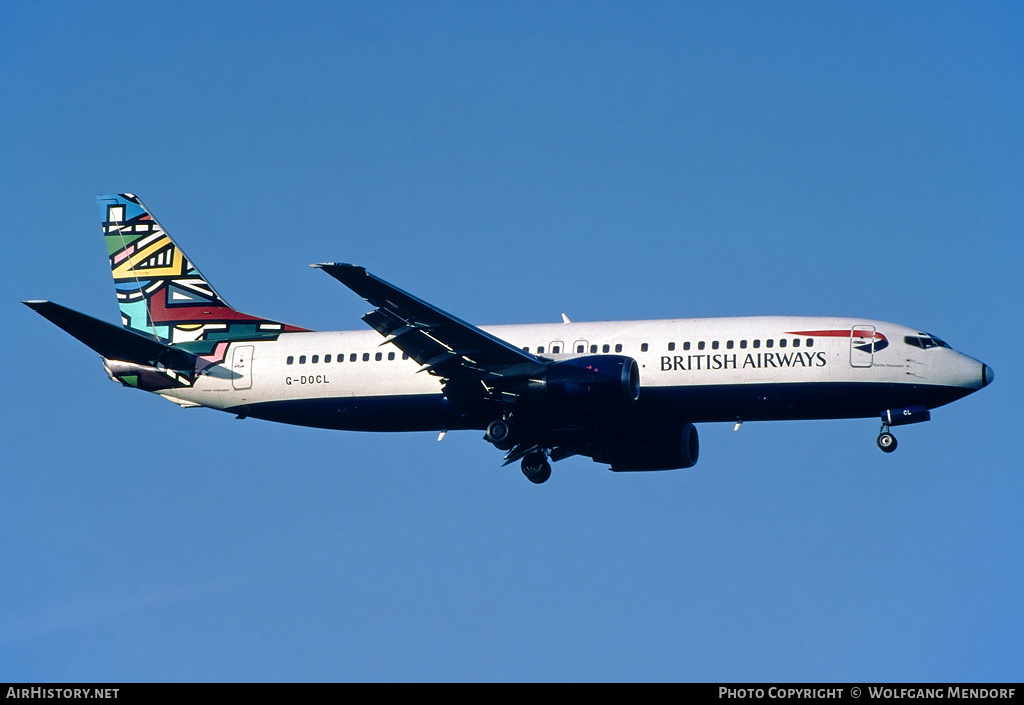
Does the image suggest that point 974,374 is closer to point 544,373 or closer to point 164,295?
point 544,373

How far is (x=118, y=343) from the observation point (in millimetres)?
58625

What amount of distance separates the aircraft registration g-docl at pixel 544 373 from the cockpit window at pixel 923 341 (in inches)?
1.9

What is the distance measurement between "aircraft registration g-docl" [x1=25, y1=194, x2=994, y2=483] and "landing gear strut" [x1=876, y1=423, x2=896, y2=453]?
Answer: 0.23 feet

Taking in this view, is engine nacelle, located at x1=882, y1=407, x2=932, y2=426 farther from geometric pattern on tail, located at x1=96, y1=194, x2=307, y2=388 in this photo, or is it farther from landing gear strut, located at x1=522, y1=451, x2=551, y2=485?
geometric pattern on tail, located at x1=96, y1=194, x2=307, y2=388

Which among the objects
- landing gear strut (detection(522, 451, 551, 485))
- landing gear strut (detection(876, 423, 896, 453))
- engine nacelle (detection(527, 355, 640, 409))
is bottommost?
landing gear strut (detection(522, 451, 551, 485))

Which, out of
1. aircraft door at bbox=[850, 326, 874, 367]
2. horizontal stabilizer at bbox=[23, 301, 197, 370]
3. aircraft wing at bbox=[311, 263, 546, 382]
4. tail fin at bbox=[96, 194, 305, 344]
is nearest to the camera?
aircraft wing at bbox=[311, 263, 546, 382]

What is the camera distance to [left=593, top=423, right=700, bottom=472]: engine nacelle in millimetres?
58594

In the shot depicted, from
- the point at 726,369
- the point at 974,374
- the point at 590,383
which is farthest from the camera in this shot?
the point at 726,369

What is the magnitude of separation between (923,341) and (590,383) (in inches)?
466

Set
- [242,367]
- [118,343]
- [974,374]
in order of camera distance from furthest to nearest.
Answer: [242,367] → [118,343] → [974,374]

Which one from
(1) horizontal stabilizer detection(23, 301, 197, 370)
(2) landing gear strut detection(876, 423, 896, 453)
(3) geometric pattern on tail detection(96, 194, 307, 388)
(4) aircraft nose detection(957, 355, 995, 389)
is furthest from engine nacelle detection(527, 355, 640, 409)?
(1) horizontal stabilizer detection(23, 301, 197, 370)

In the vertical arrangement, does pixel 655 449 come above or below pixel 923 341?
below

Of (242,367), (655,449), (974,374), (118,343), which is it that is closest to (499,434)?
(655,449)
